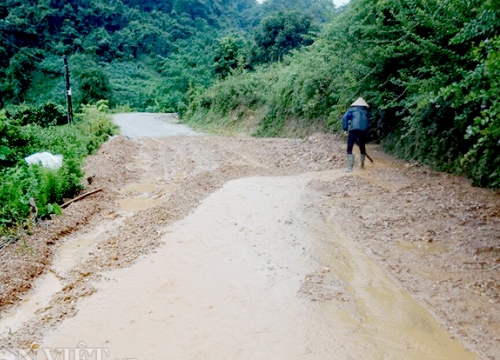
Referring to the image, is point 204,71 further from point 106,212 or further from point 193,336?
point 193,336

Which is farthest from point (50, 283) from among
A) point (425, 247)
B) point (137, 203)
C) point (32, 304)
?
point (425, 247)

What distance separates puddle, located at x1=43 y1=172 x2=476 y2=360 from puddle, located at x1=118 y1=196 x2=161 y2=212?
1808 millimetres

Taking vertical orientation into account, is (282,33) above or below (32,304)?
above

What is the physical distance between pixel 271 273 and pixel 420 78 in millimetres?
5905

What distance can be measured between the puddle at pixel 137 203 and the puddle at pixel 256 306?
181cm

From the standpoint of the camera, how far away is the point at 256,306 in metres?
4.24

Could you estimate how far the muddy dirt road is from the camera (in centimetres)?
369

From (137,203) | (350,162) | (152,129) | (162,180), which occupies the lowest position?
(137,203)

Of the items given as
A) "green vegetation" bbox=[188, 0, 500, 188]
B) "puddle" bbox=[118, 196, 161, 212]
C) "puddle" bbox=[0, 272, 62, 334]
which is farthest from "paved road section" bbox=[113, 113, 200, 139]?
"puddle" bbox=[0, 272, 62, 334]

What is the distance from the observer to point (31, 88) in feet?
132

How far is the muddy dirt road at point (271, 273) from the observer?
12.1 feet

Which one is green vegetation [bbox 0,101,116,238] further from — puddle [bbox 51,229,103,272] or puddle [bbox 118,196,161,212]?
puddle [bbox 118,196,161,212]

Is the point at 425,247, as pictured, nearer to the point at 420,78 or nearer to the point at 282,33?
the point at 420,78

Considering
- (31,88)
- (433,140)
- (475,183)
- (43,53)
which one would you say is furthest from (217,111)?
(43,53)
